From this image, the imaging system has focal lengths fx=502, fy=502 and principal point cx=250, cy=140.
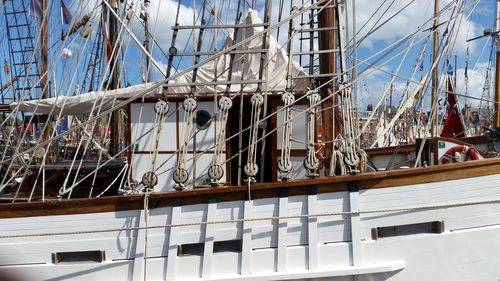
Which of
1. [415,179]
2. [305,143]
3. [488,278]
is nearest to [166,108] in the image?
[305,143]

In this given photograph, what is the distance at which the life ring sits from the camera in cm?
605

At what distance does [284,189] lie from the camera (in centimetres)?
543

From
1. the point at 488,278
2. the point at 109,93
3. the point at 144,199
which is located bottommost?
the point at 488,278

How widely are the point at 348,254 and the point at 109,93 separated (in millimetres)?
4266

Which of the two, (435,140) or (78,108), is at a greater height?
(78,108)

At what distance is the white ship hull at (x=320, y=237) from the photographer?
5.37 meters

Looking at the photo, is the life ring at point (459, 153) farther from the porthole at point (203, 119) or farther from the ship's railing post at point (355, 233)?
the porthole at point (203, 119)

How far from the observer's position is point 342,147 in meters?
6.18

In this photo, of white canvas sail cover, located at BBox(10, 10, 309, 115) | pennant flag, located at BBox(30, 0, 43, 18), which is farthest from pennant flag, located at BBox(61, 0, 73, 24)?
white canvas sail cover, located at BBox(10, 10, 309, 115)

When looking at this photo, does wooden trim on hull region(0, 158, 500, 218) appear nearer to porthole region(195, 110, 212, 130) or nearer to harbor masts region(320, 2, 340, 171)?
porthole region(195, 110, 212, 130)

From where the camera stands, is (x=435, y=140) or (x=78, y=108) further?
(x=78, y=108)

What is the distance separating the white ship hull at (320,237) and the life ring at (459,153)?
70 centimetres

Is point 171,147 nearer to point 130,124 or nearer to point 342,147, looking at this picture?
point 130,124

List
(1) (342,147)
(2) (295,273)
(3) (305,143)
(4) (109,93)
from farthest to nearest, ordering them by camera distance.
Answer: (4) (109,93), (3) (305,143), (1) (342,147), (2) (295,273)
